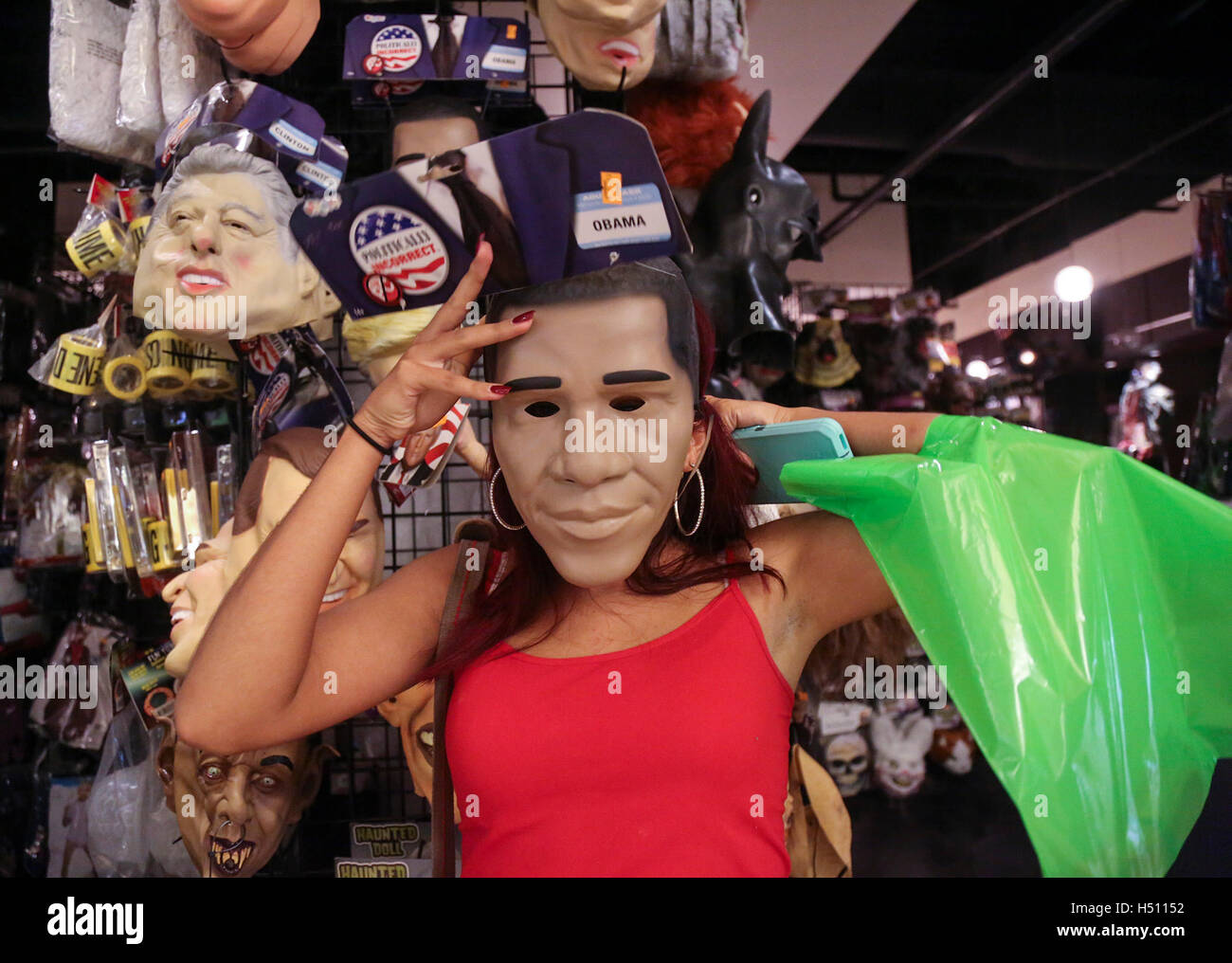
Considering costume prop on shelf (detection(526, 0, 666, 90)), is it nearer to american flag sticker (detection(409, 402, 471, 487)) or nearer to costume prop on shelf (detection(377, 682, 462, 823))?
american flag sticker (detection(409, 402, 471, 487))

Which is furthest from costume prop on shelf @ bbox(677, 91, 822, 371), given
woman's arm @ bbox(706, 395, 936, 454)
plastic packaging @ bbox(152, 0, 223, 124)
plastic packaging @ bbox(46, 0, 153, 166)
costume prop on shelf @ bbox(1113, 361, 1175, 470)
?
costume prop on shelf @ bbox(1113, 361, 1175, 470)

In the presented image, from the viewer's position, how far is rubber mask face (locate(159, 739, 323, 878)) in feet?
5.34

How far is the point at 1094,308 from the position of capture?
14.1ft

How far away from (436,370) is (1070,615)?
733 millimetres

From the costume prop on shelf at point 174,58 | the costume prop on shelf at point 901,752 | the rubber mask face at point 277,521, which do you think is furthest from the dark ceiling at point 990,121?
the costume prop on shelf at point 901,752

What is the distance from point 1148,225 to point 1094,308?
490mm

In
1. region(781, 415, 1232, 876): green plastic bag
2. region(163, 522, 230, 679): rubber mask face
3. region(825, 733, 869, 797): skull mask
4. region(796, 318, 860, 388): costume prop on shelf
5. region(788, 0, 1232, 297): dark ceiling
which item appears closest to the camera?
region(781, 415, 1232, 876): green plastic bag

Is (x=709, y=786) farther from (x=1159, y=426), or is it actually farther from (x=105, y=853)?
(x=1159, y=426)

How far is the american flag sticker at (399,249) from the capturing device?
3.12 feet

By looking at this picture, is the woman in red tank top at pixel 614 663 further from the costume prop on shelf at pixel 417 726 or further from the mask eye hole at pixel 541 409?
the costume prop on shelf at pixel 417 726

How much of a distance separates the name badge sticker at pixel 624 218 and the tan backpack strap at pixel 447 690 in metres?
0.45

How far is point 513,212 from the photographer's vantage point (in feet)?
3.06

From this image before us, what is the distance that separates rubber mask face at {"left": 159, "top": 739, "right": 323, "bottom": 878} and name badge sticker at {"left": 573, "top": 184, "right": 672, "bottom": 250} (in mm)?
1220
